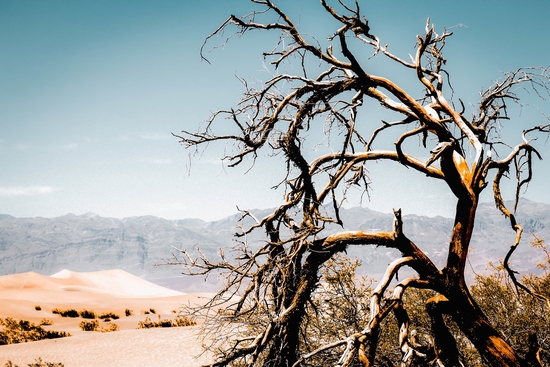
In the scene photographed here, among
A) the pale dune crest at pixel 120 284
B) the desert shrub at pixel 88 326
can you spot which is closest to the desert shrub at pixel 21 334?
the desert shrub at pixel 88 326

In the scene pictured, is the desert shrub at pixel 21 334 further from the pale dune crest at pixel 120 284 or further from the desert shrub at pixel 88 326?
the pale dune crest at pixel 120 284

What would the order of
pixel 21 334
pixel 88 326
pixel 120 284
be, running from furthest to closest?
pixel 120 284 → pixel 88 326 → pixel 21 334

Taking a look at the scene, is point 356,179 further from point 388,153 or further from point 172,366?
point 172,366

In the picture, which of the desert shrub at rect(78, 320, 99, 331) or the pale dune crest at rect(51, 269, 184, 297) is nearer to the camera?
the desert shrub at rect(78, 320, 99, 331)

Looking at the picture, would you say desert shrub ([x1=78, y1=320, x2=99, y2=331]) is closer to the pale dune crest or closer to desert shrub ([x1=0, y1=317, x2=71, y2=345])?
desert shrub ([x1=0, y1=317, x2=71, y2=345])

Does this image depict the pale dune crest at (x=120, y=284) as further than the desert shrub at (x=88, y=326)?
Yes

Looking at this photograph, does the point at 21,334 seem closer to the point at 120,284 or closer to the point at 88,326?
the point at 88,326

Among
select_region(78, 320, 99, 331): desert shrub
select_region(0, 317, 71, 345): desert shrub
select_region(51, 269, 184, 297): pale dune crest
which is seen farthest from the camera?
select_region(51, 269, 184, 297): pale dune crest

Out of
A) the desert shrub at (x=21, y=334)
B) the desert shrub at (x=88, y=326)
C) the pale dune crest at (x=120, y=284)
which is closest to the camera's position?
the desert shrub at (x=21, y=334)

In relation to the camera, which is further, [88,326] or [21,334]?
[88,326]

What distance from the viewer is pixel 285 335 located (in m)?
4.77

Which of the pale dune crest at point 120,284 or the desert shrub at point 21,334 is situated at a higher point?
the desert shrub at point 21,334

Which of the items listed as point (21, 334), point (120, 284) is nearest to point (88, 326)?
point (21, 334)

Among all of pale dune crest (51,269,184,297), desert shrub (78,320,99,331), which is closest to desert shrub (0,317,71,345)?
desert shrub (78,320,99,331)
